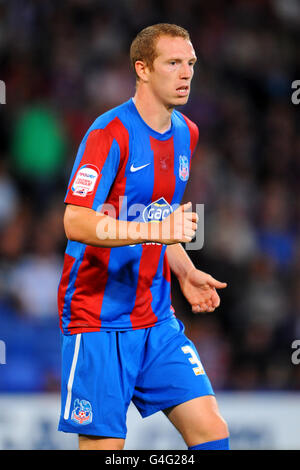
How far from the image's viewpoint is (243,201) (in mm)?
7766

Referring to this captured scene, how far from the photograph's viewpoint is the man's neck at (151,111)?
3283mm

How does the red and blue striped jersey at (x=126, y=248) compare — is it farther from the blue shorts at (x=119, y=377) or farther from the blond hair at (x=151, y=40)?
the blond hair at (x=151, y=40)

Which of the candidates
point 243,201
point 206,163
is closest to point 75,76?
point 206,163

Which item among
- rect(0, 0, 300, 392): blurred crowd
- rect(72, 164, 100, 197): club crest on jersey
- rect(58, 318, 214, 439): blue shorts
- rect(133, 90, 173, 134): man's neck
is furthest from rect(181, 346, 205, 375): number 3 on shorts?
rect(0, 0, 300, 392): blurred crowd

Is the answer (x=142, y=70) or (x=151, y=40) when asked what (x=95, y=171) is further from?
(x=151, y=40)

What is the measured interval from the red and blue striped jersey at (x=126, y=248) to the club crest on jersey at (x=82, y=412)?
0.30 meters

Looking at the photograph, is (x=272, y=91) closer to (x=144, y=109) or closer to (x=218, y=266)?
(x=218, y=266)

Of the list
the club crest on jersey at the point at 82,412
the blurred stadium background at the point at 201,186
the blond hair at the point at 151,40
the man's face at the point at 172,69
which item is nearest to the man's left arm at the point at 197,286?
the club crest on jersey at the point at 82,412

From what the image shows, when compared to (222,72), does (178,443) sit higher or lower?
lower
